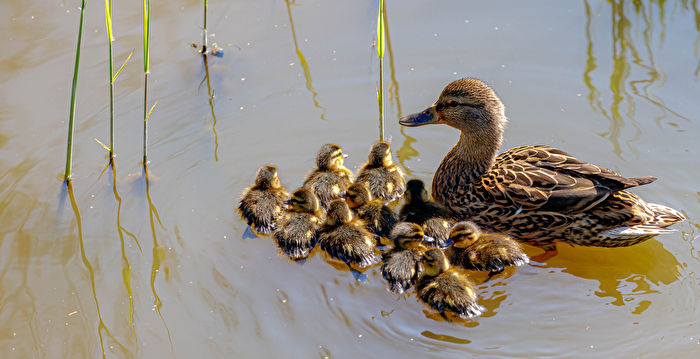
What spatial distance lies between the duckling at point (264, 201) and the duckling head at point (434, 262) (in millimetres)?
1008

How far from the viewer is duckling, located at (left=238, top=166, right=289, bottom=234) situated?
4.27m

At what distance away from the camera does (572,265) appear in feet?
13.7

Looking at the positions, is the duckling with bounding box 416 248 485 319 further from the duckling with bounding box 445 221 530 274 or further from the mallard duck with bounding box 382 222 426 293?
the duckling with bounding box 445 221 530 274

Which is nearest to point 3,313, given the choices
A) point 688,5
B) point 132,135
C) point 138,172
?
point 138,172

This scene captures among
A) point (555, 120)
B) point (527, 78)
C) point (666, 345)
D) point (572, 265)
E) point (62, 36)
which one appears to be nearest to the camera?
point (666, 345)

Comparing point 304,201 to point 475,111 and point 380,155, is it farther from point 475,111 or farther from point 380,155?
point 475,111

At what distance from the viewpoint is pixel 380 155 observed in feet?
14.8

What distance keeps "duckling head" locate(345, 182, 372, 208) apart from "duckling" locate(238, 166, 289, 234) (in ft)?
1.31

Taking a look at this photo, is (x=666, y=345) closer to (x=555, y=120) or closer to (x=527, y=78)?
(x=555, y=120)

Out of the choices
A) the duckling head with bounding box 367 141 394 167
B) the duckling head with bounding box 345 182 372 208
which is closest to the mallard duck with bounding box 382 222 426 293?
the duckling head with bounding box 345 182 372 208

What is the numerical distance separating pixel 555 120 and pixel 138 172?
2837 millimetres

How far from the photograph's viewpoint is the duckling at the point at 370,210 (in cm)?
422

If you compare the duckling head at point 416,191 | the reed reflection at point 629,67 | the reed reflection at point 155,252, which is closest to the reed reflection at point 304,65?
the duckling head at point 416,191

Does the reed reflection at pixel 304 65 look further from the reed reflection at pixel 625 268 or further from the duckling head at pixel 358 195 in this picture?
the reed reflection at pixel 625 268
